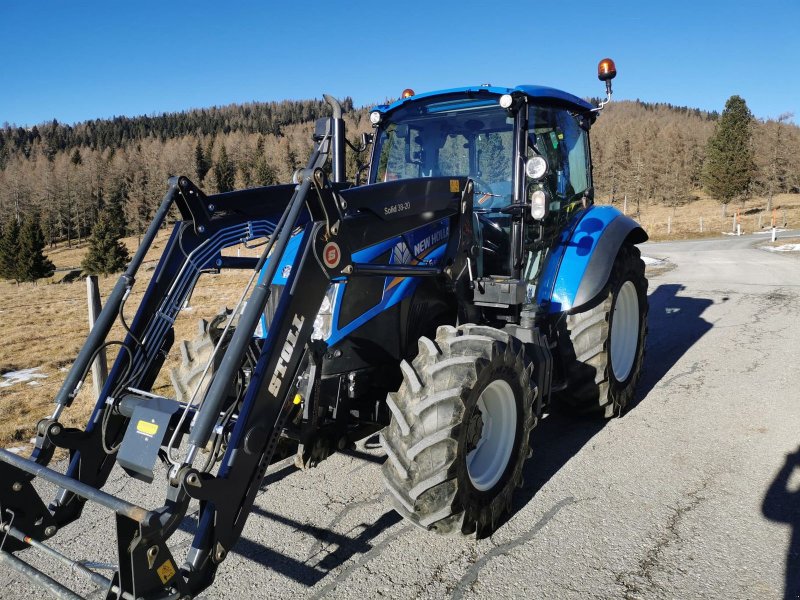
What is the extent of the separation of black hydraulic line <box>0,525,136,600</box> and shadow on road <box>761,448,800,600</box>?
2.85 meters

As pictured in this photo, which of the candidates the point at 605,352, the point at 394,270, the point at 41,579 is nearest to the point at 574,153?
the point at 605,352

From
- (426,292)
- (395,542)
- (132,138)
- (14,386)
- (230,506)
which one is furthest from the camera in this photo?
(132,138)

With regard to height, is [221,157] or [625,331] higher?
[221,157]

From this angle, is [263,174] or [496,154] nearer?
[496,154]

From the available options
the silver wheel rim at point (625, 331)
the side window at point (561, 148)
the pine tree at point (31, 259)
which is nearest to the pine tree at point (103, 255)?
the pine tree at point (31, 259)

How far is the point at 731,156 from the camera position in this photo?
47.3 meters

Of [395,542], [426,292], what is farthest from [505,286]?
[395,542]

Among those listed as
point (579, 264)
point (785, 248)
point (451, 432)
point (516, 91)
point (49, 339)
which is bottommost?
point (49, 339)

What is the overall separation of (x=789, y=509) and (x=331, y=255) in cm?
305

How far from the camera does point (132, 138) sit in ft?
441

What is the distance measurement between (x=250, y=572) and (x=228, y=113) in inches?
6415

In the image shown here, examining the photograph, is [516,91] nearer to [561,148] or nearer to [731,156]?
[561,148]

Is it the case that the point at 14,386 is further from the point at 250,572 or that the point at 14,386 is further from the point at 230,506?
the point at 230,506

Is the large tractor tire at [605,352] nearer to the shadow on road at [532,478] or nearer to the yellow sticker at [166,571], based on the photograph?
the shadow on road at [532,478]
